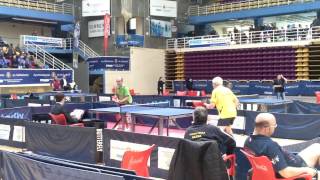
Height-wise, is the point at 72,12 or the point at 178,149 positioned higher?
the point at 72,12

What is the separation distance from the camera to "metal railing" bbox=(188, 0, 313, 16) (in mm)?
31627

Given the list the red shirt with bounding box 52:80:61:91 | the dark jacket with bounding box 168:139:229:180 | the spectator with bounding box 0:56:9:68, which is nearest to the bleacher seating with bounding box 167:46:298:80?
the red shirt with bounding box 52:80:61:91


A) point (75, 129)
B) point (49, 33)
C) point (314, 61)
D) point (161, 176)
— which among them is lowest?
point (161, 176)

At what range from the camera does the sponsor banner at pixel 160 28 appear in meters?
34.5

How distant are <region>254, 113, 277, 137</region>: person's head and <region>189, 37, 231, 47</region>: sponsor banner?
26.8m

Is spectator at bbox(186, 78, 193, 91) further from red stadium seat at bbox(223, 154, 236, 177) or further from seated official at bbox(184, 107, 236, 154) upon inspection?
seated official at bbox(184, 107, 236, 154)

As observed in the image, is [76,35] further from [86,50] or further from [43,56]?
[43,56]

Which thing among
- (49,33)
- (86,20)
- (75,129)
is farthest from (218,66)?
(75,129)

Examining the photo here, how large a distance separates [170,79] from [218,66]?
452 centimetres

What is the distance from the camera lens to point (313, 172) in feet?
16.8

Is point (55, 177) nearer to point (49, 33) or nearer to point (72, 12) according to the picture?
point (72, 12)

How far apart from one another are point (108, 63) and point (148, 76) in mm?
4255

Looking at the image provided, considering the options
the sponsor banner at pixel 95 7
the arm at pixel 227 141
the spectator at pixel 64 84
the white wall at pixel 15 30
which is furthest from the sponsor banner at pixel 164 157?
the white wall at pixel 15 30

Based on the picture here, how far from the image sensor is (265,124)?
17.2 feet
